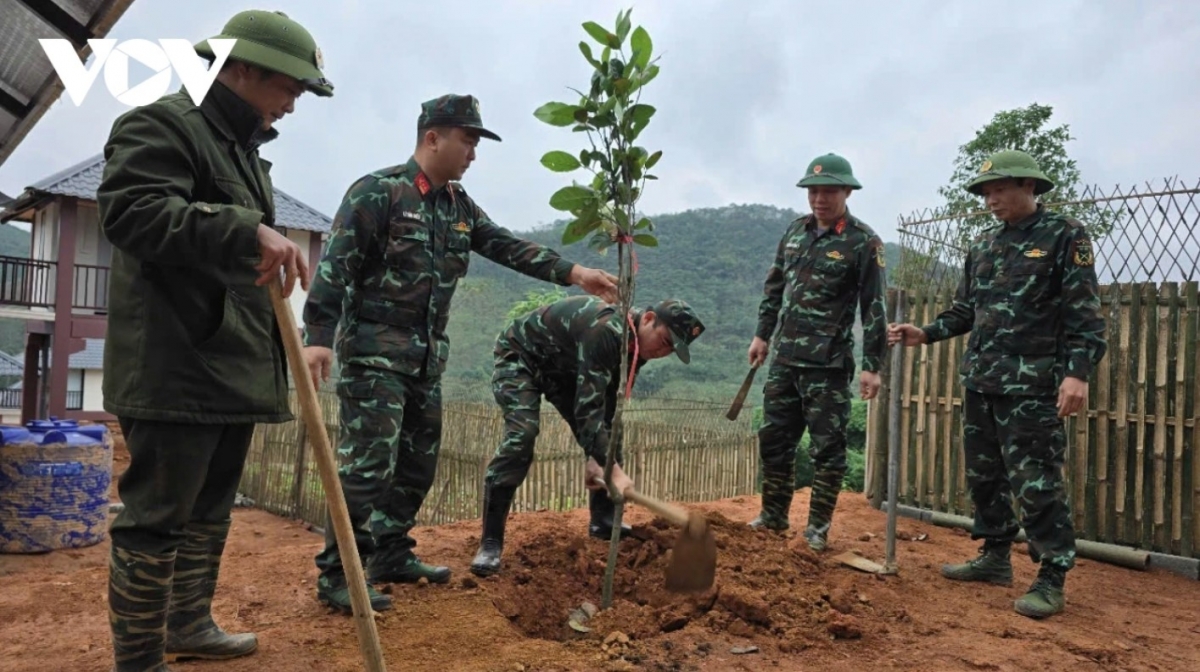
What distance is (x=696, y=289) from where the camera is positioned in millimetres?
35656

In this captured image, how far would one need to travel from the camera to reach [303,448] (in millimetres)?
9516

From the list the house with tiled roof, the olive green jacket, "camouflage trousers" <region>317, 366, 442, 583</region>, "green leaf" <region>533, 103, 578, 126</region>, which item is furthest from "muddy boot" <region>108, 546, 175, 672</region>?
the house with tiled roof

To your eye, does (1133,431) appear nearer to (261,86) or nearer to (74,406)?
(261,86)

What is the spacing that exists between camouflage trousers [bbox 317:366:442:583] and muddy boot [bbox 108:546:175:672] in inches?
30.5

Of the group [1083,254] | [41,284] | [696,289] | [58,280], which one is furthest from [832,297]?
[696,289]

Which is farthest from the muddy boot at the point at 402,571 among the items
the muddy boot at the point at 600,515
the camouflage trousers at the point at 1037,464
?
the camouflage trousers at the point at 1037,464

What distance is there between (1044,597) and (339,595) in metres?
3.00

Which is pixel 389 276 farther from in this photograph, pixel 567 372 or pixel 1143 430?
pixel 1143 430

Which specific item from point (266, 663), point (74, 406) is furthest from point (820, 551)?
point (74, 406)

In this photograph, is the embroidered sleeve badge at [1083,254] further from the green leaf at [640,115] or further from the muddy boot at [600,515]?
the muddy boot at [600,515]

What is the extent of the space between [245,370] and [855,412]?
15.8m

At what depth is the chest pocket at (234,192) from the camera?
2.28 m

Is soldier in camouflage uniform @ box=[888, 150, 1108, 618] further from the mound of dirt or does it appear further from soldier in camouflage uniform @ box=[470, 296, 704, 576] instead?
soldier in camouflage uniform @ box=[470, 296, 704, 576]

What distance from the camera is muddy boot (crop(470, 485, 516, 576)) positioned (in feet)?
12.2
